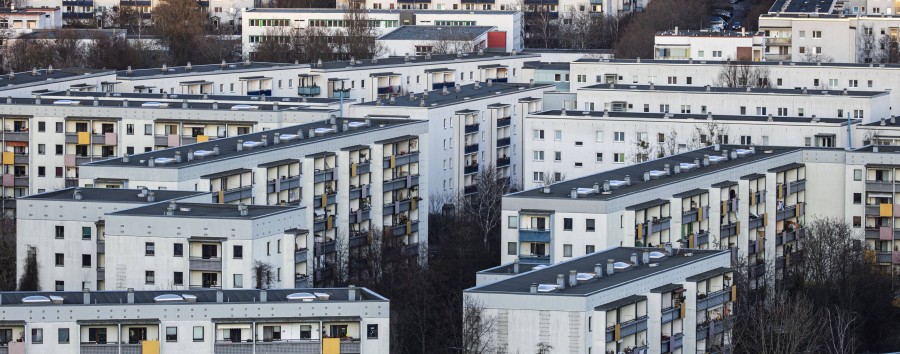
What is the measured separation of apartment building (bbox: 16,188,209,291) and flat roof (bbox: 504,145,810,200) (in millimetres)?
9466

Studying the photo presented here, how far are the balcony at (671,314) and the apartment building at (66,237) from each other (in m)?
12.5

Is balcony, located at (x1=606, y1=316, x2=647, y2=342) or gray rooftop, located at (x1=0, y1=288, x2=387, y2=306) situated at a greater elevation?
gray rooftop, located at (x1=0, y1=288, x2=387, y2=306)

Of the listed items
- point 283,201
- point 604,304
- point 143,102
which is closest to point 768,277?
point 283,201

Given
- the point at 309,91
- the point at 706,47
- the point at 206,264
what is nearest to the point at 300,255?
the point at 206,264

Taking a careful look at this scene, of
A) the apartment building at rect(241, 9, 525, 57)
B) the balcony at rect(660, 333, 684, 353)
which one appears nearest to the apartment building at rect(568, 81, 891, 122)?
the balcony at rect(660, 333, 684, 353)

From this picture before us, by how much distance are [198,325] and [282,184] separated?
18.2 meters

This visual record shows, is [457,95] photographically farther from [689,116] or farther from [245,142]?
[245,142]

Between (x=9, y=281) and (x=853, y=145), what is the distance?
29288mm

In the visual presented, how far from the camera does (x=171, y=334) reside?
2044 inches

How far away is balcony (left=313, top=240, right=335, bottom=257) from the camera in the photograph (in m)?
69.4

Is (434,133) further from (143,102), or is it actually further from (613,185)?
(613,185)

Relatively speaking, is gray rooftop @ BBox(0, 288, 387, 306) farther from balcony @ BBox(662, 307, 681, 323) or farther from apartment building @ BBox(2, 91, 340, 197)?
apartment building @ BBox(2, 91, 340, 197)

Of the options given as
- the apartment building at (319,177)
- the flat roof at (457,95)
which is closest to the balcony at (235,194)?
the apartment building at (319,177)

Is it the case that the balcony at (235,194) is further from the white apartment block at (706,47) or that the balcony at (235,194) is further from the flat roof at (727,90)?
the white apartment block at (706,47)
